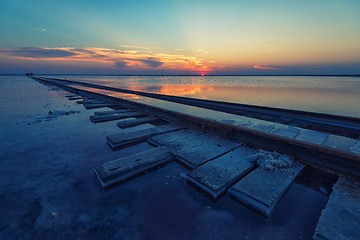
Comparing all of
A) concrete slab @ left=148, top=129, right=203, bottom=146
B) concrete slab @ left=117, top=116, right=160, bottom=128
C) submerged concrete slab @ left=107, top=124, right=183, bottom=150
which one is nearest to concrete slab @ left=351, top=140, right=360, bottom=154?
concrete slab @ left=148, top=129, right=203, bottom=146

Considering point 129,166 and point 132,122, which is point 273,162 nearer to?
point 129,166

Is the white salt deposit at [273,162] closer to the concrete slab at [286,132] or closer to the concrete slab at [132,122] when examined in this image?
the concrete slab at [286,132]

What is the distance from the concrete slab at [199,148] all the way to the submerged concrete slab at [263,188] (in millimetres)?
881

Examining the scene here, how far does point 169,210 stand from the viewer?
2.15 metres

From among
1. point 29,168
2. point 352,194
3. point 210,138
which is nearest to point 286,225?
point 352,194

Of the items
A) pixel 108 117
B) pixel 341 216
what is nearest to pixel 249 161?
pixel 341 216

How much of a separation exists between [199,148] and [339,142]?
13.1 ft

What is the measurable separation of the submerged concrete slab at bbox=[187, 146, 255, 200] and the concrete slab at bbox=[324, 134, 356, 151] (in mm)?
2695

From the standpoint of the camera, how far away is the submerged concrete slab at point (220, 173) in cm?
239

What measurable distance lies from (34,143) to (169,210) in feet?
13.7

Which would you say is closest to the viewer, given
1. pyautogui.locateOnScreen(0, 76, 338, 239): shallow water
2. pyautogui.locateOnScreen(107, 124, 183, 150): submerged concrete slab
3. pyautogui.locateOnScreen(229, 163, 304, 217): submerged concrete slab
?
pyautogui.locateOnScreen(0, 76, 338, 239): shallow water

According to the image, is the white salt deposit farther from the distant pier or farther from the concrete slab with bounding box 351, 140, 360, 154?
the concrete slab with bounding box 351, 140, 360, 154

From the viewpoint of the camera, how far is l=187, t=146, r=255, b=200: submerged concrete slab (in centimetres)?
239

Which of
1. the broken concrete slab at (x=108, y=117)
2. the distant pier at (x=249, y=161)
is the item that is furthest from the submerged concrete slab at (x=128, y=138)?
the broken concrete slab at (x=108, y=117)
